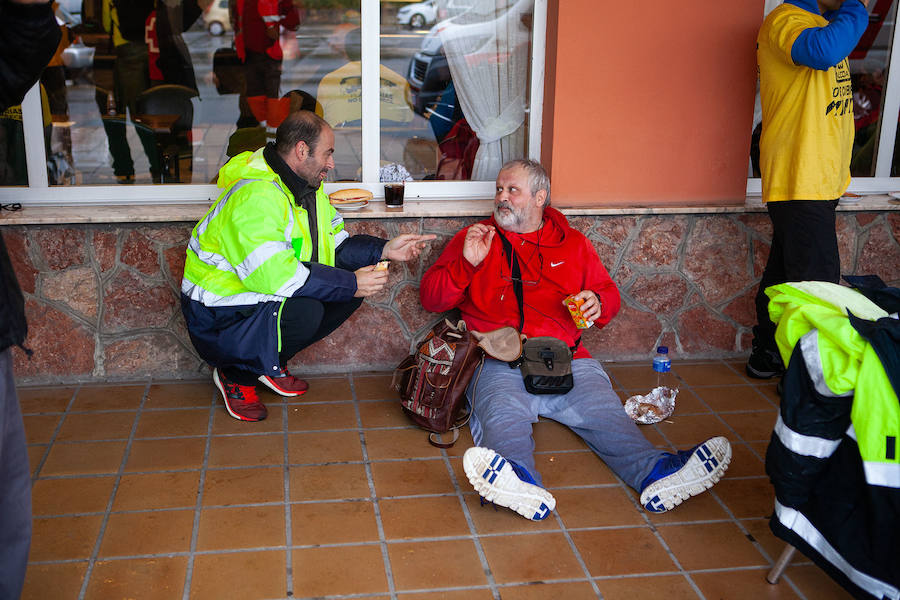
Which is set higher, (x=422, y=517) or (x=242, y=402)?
(x=242, y=402)

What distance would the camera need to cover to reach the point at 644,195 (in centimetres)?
425

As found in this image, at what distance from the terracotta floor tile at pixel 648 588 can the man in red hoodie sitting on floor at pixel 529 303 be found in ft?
1.66

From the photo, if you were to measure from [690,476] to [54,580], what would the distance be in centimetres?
210

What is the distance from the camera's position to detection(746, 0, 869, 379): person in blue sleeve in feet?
12.4

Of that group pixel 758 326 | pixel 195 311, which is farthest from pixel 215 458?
pixel 758 326

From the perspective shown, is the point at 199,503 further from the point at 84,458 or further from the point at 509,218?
the point at 509,218

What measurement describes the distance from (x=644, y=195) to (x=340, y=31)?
2.20 metres

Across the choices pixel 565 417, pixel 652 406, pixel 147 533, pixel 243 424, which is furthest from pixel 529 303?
pixel 147 533

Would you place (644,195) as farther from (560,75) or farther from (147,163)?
(147,163)

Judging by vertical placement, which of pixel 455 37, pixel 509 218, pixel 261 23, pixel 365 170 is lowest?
pixel 509 218

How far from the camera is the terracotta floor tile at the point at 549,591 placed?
2564 millimetres

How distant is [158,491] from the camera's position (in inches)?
123

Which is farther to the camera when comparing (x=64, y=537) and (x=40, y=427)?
(x=40, y=427)

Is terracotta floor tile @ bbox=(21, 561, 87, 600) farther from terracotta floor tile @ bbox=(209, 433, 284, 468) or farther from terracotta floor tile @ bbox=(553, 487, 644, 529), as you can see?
terracotta floor tile @ bbox=(553, 487, 644, 529)
